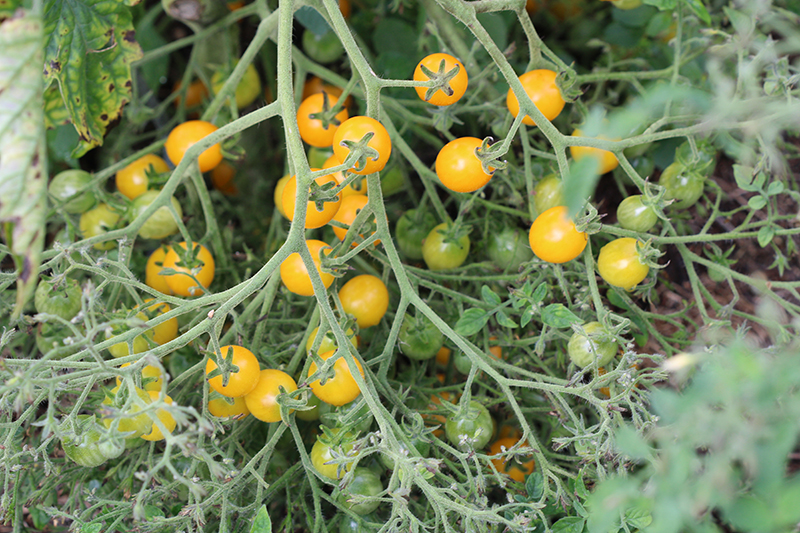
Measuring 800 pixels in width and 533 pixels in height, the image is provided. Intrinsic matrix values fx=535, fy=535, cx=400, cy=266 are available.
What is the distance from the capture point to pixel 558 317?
76 cm

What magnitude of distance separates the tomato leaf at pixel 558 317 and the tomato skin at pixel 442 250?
0.24 m

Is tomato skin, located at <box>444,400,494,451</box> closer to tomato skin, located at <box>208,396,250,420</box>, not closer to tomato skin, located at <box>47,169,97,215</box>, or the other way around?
tomato skin, located at <box>208,396,250,420</box>

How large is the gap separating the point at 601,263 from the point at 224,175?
0.99 metres

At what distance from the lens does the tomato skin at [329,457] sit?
0.71 metres

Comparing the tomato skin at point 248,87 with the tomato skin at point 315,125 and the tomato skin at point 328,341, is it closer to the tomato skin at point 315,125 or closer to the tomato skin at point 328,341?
the tomato skin at point 315,125

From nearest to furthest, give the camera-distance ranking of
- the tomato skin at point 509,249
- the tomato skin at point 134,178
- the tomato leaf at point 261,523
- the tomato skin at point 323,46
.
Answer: the tomato leaf at point 261,523 → the tomato skin at point 509,249 → the tomato skin at point 134,178 → the tomato skin at point 323,46

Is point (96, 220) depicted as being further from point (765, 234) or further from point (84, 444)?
point (765, 234)

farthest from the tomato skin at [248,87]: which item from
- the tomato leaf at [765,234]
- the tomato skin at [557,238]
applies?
the tomato leaf at [765,234]

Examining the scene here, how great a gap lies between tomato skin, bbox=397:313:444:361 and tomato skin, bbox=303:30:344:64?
71 centimetres

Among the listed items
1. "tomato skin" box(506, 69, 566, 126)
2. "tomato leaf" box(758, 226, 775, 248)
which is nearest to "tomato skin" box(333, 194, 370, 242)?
"tomato skin" box(506, 69, 566, 126)

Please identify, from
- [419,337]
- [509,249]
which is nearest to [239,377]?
[419,337]

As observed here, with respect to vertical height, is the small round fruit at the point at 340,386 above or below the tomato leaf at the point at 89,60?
below

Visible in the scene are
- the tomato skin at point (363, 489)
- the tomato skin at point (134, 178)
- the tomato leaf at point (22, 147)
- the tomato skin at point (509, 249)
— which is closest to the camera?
the tomato leaf at point (22, 147)

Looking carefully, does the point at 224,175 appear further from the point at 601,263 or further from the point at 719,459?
the point at 719,459
